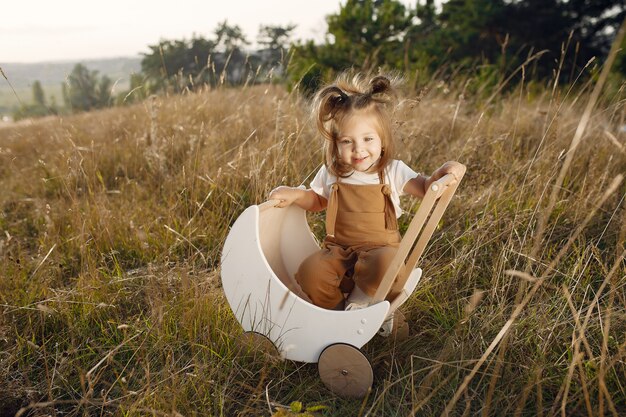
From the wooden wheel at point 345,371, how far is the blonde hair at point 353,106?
618mm

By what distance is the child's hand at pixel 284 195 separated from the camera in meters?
1.83

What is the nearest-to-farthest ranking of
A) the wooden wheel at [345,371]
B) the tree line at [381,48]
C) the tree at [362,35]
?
the wooden wheel at [345,371]
the tree line at [381,48]
the tree at [362,35]

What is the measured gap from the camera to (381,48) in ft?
18.6

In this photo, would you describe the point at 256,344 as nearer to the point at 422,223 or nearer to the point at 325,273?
the point at 325,273

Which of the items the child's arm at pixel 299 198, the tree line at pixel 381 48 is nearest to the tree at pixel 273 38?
the tree line at pixel 381 48

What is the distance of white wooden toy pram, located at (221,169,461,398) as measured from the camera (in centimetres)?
157

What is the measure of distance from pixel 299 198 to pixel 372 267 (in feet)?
1.23

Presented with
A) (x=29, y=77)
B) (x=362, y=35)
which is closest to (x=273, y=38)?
(x=362, y=35)

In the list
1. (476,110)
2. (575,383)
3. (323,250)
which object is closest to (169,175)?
(323,250)

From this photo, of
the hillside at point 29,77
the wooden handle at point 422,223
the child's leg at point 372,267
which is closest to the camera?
the wooden handle at point 422,223

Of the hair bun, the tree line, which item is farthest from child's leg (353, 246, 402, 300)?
the tree line

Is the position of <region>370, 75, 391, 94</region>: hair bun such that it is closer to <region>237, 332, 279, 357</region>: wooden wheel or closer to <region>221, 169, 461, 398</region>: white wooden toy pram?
<region>221, 169, 461, 398</region>: white wooden toy pram

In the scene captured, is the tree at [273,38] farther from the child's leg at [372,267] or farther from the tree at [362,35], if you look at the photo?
the child's leg at [372,267]

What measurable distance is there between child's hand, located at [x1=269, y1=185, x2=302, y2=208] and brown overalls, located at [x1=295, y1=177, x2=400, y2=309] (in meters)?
0.13
